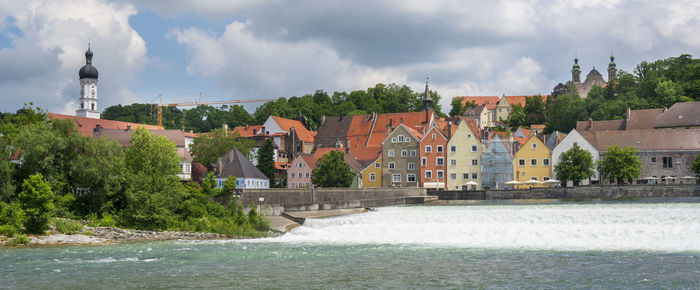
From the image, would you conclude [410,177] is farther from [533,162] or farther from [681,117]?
[681,117]

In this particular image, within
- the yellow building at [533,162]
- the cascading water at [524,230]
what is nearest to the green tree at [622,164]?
the yellow building at [533,162]

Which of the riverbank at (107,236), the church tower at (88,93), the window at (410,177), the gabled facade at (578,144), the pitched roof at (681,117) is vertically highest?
the church tower at (88,93)

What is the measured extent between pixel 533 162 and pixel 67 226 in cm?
6190

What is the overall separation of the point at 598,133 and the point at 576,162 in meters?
8.96

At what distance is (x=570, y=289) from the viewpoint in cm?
2347

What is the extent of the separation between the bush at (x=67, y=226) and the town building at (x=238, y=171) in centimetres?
3505

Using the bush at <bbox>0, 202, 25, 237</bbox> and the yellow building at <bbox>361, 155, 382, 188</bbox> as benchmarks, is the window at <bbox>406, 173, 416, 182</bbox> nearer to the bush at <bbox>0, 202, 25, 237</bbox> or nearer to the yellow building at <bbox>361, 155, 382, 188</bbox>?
the yellow building at <bbox>361, 155, 382, 188</bbox>

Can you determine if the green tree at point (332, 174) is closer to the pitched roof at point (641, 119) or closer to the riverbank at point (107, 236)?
Result: the riverbank at point (107, 236)

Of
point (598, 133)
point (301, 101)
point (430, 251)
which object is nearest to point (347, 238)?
point (430, 251)

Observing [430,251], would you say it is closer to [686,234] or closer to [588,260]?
[588,260]

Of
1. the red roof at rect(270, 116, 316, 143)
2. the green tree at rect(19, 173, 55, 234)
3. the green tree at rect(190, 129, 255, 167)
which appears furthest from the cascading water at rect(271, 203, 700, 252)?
the red roof at rect(270, 116, 316, 143)

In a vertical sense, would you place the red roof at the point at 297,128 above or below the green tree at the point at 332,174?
above

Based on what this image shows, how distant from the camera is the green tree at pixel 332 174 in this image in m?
81.2

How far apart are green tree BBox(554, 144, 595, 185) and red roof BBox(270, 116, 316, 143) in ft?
167
